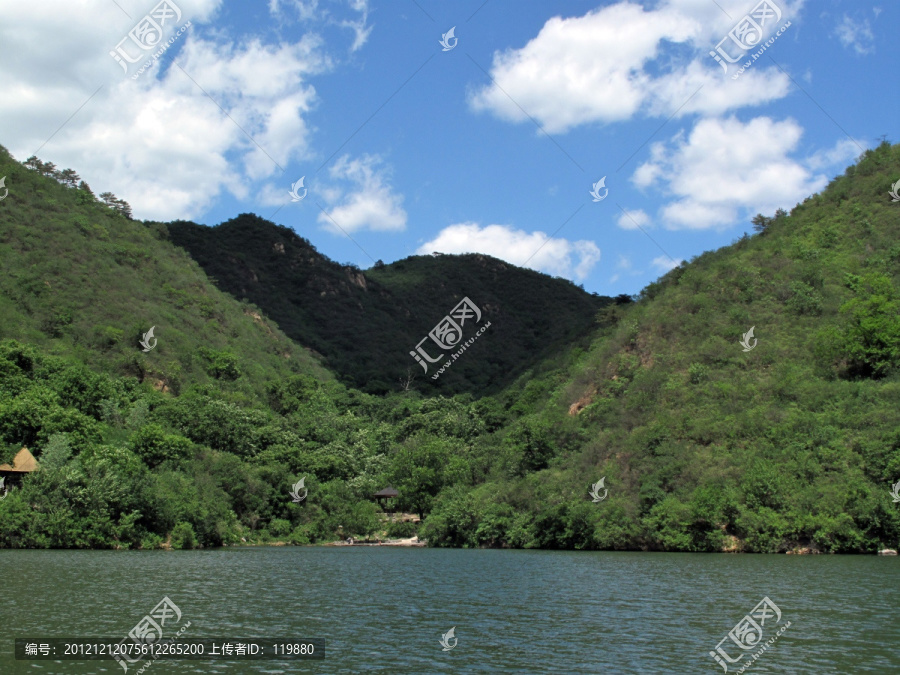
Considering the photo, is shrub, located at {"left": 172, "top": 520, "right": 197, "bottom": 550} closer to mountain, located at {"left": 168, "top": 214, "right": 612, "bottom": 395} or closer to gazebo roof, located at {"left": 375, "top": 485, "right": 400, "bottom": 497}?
gazebo roof, located at {"left": 375, "top": 485, "right": 400, "bottom": 497}

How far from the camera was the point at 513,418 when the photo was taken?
86.6 m

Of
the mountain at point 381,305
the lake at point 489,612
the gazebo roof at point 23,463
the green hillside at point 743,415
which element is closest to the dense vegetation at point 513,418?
the green hillside at point 743,415

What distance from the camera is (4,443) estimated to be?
46625mm

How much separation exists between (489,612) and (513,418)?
215ft

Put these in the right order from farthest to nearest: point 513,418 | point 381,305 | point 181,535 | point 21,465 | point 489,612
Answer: point 381,305
point 513,418
point 181,535
point 21,465
point 489,612

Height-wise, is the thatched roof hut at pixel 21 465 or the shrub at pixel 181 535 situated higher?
the thatched roof hut at pixel 21 465

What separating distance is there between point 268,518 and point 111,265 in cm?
3477

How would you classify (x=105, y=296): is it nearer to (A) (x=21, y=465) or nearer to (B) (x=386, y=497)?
(A) (x=21, y=465)

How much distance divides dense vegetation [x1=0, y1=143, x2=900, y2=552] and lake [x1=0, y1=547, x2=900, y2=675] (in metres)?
9.26

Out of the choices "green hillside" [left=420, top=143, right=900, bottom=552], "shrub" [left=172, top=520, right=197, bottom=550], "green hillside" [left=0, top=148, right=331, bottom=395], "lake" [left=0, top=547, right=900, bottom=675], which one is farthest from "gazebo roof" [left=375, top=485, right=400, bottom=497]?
"lake" [left=0, top=547, right=900, bottom=675]

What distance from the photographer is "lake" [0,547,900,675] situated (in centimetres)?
1503

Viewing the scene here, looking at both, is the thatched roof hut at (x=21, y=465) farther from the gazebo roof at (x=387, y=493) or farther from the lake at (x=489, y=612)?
the gazebo roof at (x=387, y=493)

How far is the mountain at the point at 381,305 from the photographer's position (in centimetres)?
13100

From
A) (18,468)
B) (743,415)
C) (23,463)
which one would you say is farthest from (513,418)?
(18,468)
